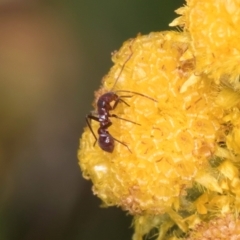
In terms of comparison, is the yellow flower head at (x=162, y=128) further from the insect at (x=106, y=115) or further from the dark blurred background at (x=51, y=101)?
the dark blurred background at (x=51, y=101)

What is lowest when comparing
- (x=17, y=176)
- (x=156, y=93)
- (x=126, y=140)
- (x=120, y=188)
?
(x=17, y=176)

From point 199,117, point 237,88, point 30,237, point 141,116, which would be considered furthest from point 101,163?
point 30,237

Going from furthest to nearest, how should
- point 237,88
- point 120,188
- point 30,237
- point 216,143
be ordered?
point 30,237 → point 120,188 → point 216,143 → point 237,88

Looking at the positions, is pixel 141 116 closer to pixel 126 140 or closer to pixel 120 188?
pixel 126 140

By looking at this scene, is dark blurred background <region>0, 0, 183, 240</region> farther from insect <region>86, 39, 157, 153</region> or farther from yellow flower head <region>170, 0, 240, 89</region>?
yellow flower head <region>170, 0, 240, 89</region>

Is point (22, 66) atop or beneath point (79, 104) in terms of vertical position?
atop

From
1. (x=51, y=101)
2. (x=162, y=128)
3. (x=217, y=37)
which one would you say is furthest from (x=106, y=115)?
(x=51, y=101)

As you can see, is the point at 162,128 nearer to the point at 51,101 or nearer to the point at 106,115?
the point at 106,115

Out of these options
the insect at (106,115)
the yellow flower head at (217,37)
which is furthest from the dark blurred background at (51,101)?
the yellow flower head at (217,37)
